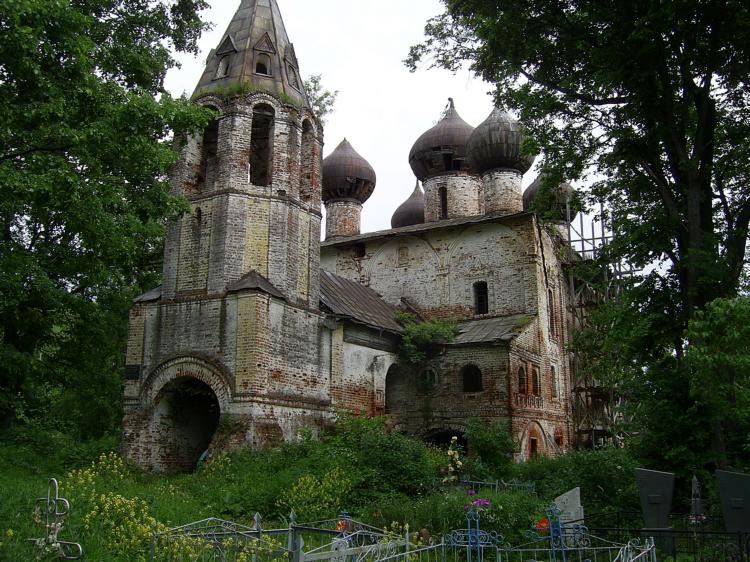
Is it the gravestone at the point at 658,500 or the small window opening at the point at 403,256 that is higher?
the small window opening at the point at 403,256

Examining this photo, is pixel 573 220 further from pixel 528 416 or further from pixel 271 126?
pixel 271 126

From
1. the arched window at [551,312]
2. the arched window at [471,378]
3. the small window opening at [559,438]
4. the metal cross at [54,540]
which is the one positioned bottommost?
the metal cross at [54,540]

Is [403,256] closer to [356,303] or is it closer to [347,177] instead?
[356,303]

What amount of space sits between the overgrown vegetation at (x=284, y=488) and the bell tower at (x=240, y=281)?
3.84 feet

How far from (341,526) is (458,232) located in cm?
1576

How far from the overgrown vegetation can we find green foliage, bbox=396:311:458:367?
4.50 meters

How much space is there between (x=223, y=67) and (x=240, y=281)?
5.72m

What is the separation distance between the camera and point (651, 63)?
11.3 metres

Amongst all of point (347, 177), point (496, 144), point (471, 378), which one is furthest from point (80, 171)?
point (347, 177)

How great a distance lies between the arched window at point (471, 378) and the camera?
67.2 feet

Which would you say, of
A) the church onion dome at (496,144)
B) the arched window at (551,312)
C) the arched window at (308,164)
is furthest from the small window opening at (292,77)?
the arched window at (551,312)

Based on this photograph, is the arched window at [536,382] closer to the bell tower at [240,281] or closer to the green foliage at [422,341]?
the green foliage at [422,341]

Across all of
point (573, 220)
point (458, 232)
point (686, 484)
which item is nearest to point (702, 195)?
point (686, 484)

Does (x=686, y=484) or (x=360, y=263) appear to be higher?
(x=360, y=263)
